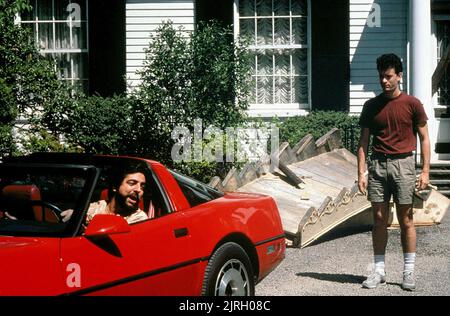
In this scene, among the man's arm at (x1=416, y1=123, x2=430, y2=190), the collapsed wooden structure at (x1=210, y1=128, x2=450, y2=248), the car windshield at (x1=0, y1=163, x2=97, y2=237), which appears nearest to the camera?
the car windshield at (x1=0, y1=163, x2=97, y2=237)

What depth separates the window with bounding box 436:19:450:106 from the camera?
14.0 m

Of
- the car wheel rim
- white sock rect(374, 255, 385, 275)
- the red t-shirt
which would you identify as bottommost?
white sock rect(374, 255, 385, 275)

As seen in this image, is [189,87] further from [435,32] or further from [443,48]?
[443,48]

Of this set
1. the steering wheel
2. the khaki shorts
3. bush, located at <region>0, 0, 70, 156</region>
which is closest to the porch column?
bush, located at <region>0, 0, 70, 156</region>

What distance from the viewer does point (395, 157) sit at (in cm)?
627

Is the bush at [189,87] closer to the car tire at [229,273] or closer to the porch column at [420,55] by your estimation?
the porch column at [420,55]

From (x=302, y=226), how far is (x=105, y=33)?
7410mm

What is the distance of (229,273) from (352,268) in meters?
2.69

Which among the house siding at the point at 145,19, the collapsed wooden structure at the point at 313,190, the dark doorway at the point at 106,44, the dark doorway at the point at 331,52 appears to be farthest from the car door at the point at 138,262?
the house siding at the point at 145,19

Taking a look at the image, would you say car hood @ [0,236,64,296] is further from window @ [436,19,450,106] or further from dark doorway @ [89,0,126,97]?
window @ [436,19,450,106]

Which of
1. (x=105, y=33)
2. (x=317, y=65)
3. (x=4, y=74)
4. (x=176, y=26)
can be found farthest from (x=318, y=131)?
(x=4, y=74)

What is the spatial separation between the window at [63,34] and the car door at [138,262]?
1010cm

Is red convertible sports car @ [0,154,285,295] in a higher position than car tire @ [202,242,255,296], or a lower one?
higher

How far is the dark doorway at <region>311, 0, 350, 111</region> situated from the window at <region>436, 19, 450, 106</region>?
1.77m
